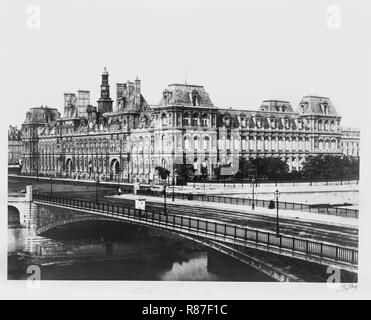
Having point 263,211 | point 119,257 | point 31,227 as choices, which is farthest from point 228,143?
point 31,227

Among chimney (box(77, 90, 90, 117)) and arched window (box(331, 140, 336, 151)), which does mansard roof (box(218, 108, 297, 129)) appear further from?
chimney (box(77, 90, 90, 117))

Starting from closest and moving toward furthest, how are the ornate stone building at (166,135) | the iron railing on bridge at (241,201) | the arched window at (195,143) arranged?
the iron railing on bridge at (241,201), the ornate stone building at (166,135), the arched window at (195,143)

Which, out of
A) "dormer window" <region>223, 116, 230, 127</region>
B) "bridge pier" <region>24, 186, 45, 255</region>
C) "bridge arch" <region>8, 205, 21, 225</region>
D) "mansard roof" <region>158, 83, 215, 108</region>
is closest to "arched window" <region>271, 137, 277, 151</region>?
"dormer window" <region>223, 116, 230, 127</region>

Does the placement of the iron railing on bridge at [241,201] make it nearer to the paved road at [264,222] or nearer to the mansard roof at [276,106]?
the paved road at [264,222]

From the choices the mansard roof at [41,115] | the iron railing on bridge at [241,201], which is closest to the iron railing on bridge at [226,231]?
the iron railing on bridge at [241,201]

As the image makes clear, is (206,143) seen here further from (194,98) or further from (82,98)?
(82,98)

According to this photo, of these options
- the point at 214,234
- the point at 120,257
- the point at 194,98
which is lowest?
the point at 120,257

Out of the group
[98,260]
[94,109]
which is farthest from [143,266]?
[94,109]
